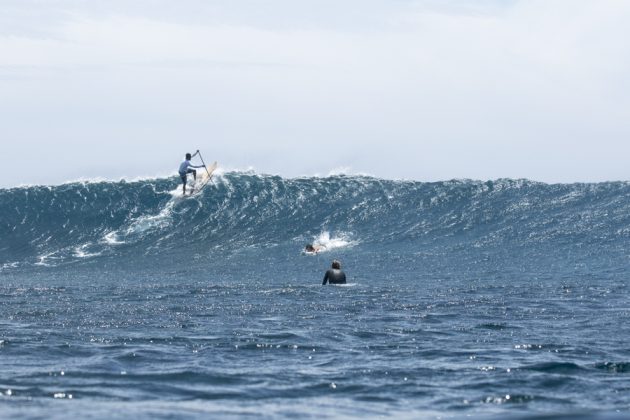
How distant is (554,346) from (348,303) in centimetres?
664

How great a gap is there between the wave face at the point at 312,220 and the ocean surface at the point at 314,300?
0.13 meters

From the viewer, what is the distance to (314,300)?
854 inches

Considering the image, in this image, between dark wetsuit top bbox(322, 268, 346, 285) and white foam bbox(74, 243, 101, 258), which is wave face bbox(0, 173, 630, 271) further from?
dark wetsuit top bbox(322, 268, 346, 285)

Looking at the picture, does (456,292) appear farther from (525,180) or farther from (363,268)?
(525,180)

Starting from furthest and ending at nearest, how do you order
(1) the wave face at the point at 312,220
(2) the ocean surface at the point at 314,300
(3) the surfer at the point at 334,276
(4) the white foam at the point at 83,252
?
1. (4) the white foam at the point at 83,252
2. (1) the wave face at the point at 312,220
3. (3) the surfer at the point at 334,276
4. (2) the ocean surface at the point at 314,300

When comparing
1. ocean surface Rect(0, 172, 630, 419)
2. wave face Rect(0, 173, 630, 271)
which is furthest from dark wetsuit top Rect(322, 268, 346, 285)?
wave face Rect(0, 173, 630, 271)

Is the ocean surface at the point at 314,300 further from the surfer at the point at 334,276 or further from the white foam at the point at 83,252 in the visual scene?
the surfer at the point at 334,276

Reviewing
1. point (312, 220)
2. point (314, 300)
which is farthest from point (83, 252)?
point (314, 300)

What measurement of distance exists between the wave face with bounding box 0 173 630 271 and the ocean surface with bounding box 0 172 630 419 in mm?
130

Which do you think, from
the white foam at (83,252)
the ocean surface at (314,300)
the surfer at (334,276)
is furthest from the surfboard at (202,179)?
the surfer at (334,276)

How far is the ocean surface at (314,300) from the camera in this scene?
37.7ft

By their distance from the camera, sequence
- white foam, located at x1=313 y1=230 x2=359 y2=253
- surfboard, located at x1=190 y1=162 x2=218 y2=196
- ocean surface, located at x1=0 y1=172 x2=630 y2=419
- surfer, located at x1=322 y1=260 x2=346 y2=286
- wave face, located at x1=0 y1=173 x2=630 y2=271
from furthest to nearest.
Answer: surfboard, located at x1=190 y1=162 x2=218 y2=196 < white foam, located at x1=313 y1=230 x2=359 y2=253 < wave face, located at x1=0 y1=173 x2=630 y2=271 < surfer, located at x1=322 y1=260 x2=346 y2=286 < ocean surface, located at x1=0 y1=172 x2=630 y2=419

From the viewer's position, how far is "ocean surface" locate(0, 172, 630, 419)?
1150 centimetres

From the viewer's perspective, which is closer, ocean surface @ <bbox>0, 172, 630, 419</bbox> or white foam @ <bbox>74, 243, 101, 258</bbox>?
ocean surface @ <bbox>0, 172, 630, 419</bbox>
